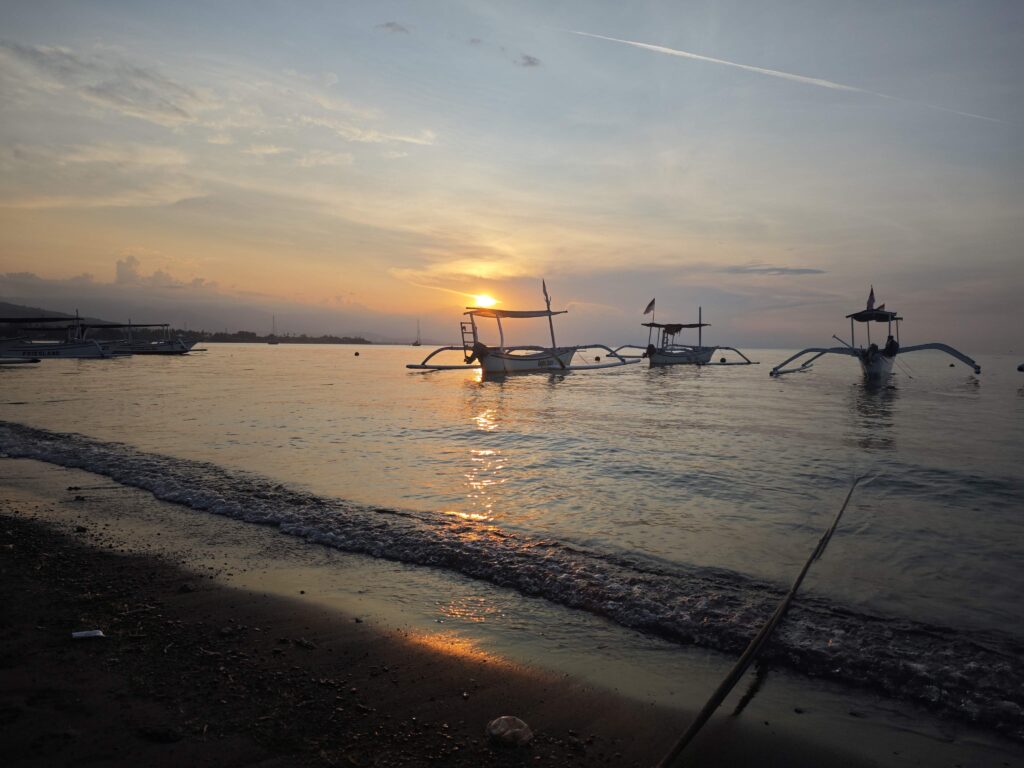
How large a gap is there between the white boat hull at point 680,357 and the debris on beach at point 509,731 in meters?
68.7

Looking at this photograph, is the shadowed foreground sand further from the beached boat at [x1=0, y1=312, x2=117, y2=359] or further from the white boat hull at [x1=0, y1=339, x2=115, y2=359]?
the white boat hull at [x1=0, y1=339, x2=115, y2=359]

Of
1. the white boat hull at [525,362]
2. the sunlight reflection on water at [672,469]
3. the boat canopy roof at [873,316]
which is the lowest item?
the sunlight reflection on water at [672,469]

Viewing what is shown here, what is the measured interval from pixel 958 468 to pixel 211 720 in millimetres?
15210

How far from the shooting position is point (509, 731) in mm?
3023

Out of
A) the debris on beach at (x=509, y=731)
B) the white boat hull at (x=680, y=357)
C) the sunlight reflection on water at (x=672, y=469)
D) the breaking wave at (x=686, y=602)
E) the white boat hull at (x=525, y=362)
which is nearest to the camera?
the debris on beach at (x=509, y=731)

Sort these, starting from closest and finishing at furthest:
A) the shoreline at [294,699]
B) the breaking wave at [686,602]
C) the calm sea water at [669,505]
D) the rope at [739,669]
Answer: the rope at [739,669] < the shoreline at [294,699] < the breaking wave at [686,602] < the calm sea water at [669,505]

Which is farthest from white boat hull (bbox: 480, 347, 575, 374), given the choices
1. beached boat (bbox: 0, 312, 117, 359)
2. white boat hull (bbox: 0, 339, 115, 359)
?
white boat hull (bbox: 0, 339, 115, 359)

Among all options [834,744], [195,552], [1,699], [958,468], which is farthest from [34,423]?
[958,468]

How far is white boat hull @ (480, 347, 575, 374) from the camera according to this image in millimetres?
46875

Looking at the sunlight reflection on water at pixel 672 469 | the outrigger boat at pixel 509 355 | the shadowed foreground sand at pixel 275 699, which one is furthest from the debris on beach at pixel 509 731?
the outrigger boat at pixel 509 355

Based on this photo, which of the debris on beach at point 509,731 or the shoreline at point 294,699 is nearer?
the shoreline at point 294,699

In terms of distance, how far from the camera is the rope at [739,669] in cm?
276

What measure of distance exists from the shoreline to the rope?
0.20m

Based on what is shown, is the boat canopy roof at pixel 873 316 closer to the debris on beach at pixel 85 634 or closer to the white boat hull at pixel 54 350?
the debris on beach at pixel 85 634
